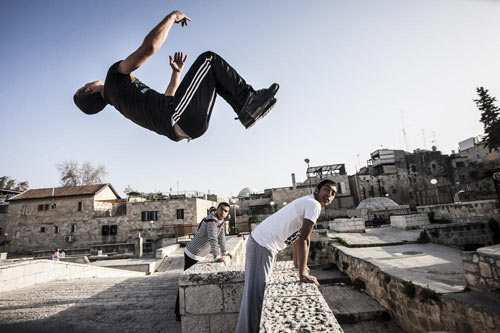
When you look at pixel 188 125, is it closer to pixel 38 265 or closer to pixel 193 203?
pixel 38 265

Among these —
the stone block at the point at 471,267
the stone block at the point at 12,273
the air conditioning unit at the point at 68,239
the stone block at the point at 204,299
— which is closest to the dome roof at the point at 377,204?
the stone block at the point at 471,267

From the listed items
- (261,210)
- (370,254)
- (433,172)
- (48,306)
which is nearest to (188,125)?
(48,306)

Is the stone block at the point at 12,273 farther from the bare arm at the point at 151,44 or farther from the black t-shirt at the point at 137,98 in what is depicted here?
the bare arm at the point at 151,44

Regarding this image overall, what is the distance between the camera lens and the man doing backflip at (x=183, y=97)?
193 cm

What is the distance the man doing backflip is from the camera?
1.93 metres

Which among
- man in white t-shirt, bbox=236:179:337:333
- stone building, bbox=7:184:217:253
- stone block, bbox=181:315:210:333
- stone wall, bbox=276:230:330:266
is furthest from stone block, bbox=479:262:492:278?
stone building, bbox=7:184:217:253

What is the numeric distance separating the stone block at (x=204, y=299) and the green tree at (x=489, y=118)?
38.4 metres

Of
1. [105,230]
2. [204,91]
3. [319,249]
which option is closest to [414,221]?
[319,249]

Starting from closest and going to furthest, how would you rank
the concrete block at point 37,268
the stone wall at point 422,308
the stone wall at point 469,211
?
the stone wall at point 422,308 → the concrete block at point 37,268 → the stone wall at point 469,211

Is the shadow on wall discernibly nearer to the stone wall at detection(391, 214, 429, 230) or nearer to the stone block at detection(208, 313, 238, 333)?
the stone block at detection(208, 313, 238, 333)

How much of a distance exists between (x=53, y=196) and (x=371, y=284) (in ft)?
125

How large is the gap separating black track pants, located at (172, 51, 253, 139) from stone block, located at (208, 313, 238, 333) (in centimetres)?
221

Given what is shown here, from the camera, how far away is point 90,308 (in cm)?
413

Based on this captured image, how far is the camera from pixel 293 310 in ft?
5.58
